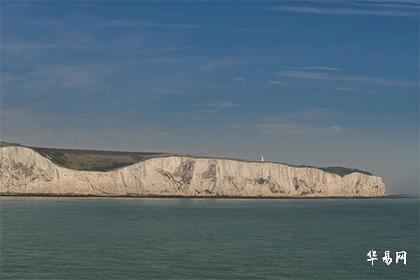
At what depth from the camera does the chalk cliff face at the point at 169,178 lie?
420 feet

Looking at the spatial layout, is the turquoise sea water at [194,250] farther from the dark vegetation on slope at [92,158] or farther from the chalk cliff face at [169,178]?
the dark vegetation on slope at [92,158]

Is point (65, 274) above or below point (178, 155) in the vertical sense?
below

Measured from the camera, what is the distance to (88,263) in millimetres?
31891

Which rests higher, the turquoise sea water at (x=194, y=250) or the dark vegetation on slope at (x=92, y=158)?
the dark vegetation on slope at (x=92, y=158)

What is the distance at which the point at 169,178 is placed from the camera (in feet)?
477

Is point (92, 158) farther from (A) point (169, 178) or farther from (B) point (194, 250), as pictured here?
(B) point (194, 250)

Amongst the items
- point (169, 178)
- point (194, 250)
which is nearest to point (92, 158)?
point (169, 178)

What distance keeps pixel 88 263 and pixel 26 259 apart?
3724 millimetres

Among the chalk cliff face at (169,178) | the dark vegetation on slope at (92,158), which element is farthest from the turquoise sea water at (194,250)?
the dark vegetation on slope at (92,158)

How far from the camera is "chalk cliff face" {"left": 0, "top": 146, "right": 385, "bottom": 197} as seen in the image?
420 ft

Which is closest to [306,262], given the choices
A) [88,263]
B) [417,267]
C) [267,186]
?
[417,267]

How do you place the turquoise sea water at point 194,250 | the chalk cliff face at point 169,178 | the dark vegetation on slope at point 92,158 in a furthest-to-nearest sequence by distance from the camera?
1. the dark vegetation on slope at point 92,158
2. the chalk cliff face at point 169,178
3. the turquoise sea water at point 194,250

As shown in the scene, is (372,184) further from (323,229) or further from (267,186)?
(323,229)

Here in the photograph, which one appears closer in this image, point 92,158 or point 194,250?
point 194,250
